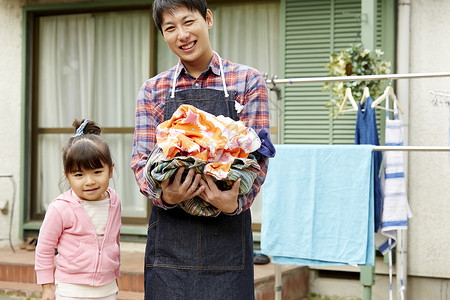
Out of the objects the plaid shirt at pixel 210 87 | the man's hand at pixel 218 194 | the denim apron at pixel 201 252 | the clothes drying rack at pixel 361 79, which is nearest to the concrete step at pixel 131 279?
the clothes drying rack at pixel 361 79

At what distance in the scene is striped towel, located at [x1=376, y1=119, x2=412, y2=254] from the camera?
3.96 meters

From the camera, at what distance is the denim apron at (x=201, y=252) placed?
207 centimetres

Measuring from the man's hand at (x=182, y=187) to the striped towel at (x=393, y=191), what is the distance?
7.66 feet

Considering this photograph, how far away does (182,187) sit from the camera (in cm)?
190

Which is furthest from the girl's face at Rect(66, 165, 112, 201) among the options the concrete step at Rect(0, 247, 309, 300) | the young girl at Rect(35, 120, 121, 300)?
the concrete step at Rect(0, 247, 309, 300)

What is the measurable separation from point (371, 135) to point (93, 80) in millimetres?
3434

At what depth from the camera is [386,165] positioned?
4.06 metres

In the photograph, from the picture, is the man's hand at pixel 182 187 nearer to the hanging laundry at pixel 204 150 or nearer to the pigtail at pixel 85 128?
the hanging laundry at pixel 204 150

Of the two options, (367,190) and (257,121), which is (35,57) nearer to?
(367,190)

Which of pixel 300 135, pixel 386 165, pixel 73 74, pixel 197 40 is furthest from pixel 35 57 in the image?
pixel 197 40

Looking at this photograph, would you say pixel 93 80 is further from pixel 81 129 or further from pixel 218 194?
pixel 218 194

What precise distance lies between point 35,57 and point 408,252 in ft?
14.1

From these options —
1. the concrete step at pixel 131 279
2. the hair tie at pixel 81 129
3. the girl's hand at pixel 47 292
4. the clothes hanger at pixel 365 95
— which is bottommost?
the concrete step at pixel 131 279

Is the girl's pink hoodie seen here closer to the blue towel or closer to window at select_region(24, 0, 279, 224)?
the blue towel
